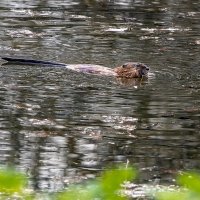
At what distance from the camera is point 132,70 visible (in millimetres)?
10859

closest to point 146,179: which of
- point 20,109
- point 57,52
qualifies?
point 20,109

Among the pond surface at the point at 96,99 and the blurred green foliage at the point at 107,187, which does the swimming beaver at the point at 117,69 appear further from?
the blurred green foliage at the point at 107,187

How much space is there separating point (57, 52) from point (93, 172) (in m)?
5.55

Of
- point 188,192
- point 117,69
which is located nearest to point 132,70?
point 117,69

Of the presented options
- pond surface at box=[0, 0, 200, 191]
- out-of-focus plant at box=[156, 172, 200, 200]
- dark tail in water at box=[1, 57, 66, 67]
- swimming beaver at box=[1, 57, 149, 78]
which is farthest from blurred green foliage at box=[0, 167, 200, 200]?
dark tail in water at box=[1, 57, 66, 67]

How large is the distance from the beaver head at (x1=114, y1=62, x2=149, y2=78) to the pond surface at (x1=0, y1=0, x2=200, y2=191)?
0.39ft

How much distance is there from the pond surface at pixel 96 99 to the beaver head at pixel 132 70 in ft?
0.39

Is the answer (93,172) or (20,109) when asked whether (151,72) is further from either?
(93,172)

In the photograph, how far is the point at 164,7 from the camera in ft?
57.5

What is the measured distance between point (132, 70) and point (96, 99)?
151 centimetres

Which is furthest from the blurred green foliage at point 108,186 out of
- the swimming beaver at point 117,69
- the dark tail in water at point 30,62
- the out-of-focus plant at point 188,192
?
the dark tail in water at point 30,62

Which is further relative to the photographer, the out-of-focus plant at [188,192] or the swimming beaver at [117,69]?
the swimming beaver at [117,69]

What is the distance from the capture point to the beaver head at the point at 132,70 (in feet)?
35.3

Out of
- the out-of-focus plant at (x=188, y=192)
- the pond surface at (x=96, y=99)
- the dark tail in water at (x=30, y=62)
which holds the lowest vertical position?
the pond surface at (x=96, y=99)
